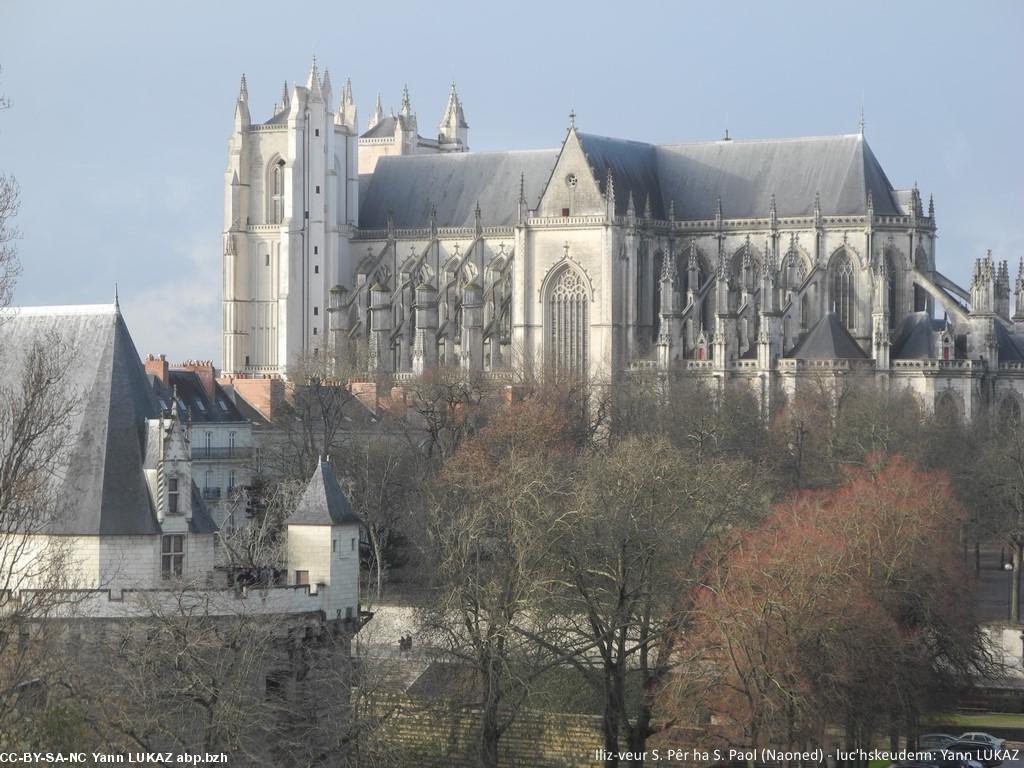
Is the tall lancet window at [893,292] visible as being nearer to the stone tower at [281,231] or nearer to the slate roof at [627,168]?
the slate roof at [627,168]

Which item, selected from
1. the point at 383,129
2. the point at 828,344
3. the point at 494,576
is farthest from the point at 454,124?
the point at 494,576

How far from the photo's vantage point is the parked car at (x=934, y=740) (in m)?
45.2

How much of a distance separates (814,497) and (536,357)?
35.6 m

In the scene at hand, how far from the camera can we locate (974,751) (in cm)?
4434

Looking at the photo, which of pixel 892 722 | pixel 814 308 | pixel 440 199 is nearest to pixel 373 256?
pixel 440 199

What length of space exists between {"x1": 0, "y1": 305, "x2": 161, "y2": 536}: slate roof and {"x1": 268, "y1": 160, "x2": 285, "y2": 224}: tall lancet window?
61.1 metres

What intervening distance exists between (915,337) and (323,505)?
2081 inches

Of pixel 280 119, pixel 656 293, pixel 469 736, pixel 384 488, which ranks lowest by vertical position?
pixel 469 736

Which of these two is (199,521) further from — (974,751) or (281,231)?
(281,231)

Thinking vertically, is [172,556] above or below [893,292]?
below

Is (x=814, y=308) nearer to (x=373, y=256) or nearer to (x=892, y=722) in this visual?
(x=373, y=256)

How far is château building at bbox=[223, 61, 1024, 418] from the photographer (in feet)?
297

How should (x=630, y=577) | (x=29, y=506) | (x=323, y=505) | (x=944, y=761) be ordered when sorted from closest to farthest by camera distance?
(x=29, y=506) → (x=323, y=505) → (x=944, y=761) → (x=630, y=577)

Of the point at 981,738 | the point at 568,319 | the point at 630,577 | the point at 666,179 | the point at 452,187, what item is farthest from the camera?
the point at 452,187
